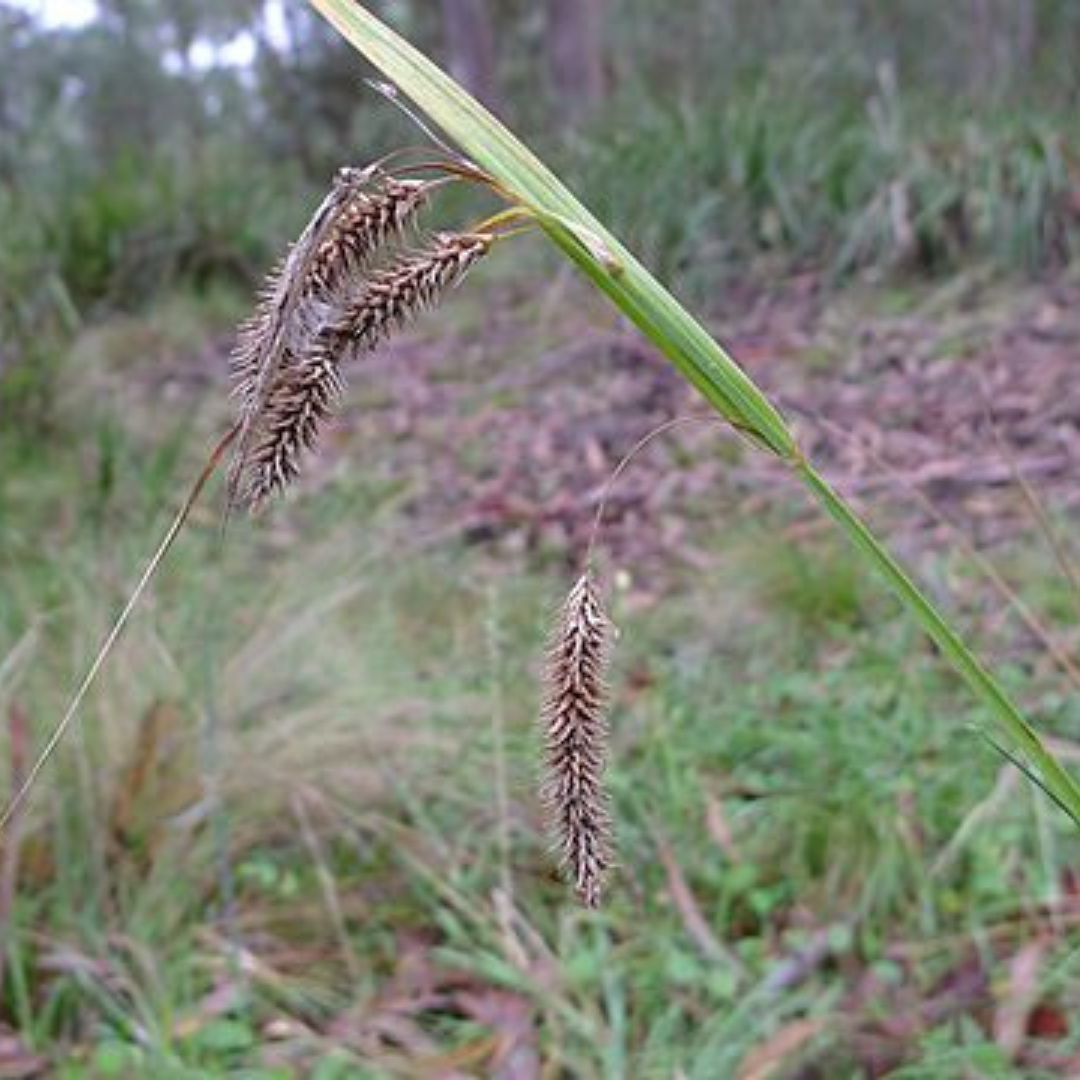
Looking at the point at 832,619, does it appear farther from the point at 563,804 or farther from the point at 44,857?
the point at 563,804

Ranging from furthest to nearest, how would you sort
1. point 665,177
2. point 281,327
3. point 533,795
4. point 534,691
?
point 665,177 → point 534,691 → point 533,795 → point 281,327

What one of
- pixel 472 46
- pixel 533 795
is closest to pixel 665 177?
pixel 472 46

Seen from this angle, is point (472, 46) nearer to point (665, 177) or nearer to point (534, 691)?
point (665, 177)

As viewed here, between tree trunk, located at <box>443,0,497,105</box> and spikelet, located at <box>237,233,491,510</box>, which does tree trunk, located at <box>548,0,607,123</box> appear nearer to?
tree trunk, located at <box>443,0,497,105</box>

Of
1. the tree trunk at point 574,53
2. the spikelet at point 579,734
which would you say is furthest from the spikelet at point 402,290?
the tree trunk at point 574,53

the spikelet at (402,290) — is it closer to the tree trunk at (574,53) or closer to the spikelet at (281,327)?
the spikelet at (281,327)

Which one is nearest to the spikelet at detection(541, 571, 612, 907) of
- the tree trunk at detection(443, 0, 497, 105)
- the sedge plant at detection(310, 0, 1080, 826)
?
the sedge plant at detection(310, 0, 1080, 826)

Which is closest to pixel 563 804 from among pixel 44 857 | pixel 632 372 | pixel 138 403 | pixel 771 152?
pixel 44 857
